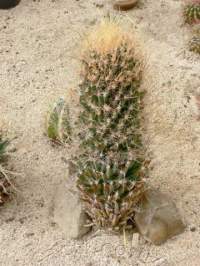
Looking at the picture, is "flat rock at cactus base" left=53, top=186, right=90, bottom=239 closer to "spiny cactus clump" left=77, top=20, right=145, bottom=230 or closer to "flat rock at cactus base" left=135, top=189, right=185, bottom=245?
"spiny cactus clump" left=77, top=20, right=145, bottom=230

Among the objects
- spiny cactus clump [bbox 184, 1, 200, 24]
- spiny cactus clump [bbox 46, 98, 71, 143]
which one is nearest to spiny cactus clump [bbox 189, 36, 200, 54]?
spiny cactus clump [bbox 184, 1, 200, 24]

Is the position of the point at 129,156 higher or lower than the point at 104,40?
lower

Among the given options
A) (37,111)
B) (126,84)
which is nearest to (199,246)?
(126,84)

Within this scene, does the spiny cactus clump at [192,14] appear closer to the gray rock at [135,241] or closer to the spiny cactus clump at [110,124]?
the spiny cactus clump at [110,124]

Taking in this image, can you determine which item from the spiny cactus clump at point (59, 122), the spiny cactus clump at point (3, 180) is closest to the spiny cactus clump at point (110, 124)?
the spiny cactus clump at point (3, 180)

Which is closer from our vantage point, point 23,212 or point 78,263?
point 78,263

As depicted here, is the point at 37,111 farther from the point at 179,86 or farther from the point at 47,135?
the point at 179,86
